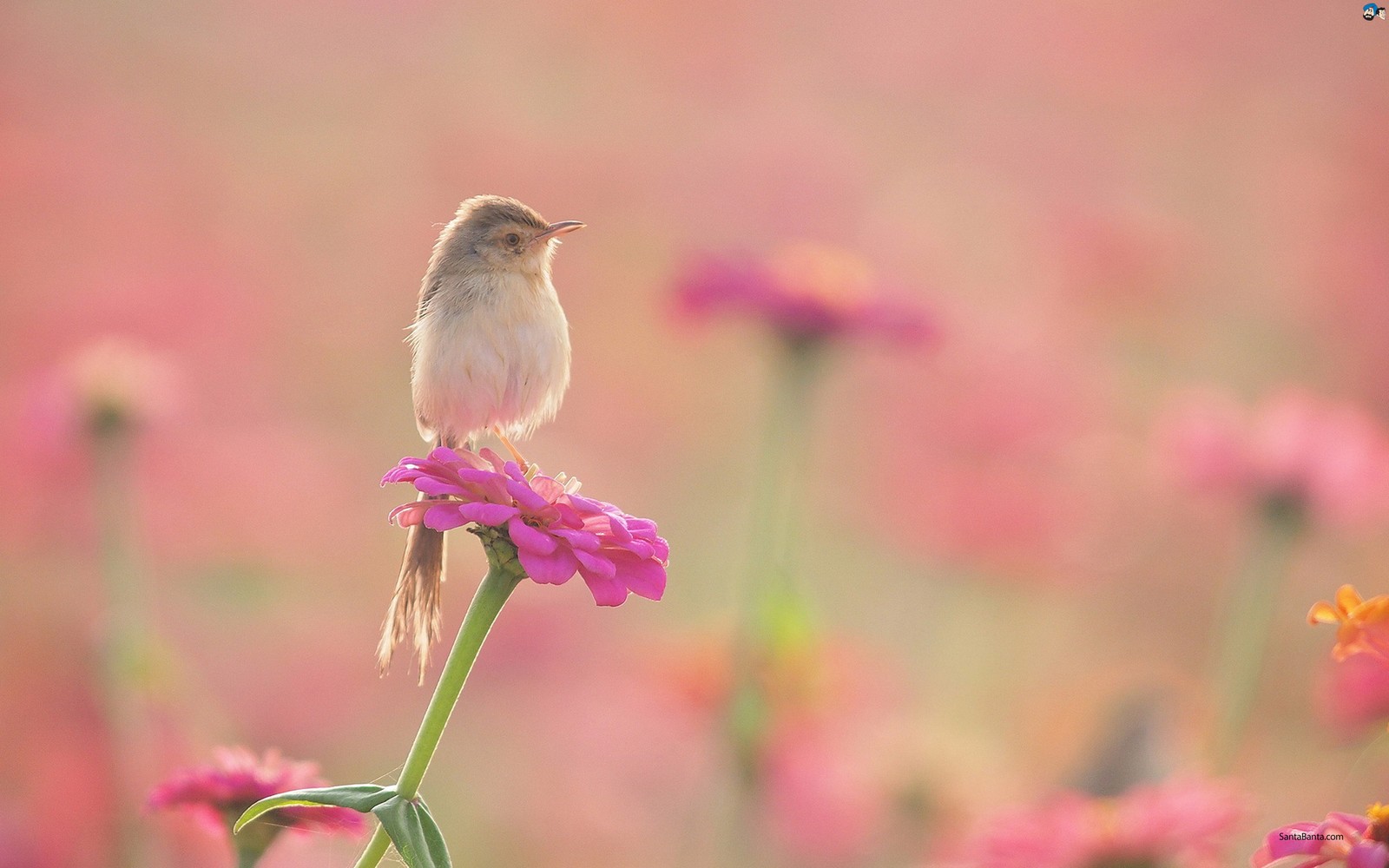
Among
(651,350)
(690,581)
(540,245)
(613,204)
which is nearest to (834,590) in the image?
(690,581)

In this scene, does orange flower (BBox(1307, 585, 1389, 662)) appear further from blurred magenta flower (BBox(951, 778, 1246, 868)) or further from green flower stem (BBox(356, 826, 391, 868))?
green flower stem (BBox(356, 826, 391, 868))

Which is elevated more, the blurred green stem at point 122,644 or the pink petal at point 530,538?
the pink petal at point 530,538

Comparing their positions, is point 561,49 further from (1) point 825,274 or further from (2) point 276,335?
(1) point 825,274

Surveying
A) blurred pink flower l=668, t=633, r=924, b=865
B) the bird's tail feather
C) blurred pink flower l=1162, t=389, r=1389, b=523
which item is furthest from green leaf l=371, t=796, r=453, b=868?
blurred pink flower l=1162, t=389, r=1389, b=523

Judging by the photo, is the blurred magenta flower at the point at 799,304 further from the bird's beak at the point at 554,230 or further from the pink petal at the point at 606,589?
the pink petal at the point at 606,589

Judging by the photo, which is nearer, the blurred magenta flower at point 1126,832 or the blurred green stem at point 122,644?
the blurred magenta flower at point 1126,832

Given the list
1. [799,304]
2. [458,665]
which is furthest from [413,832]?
[799,304]

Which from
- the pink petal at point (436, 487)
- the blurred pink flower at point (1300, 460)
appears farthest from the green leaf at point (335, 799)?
the blurred pink flower at point (1300, 460)
